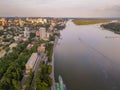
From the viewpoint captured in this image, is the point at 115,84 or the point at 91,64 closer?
the point at 115,84

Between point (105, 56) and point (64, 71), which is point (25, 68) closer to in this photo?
point (64, 71)

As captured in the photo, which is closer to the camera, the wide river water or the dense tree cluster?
the dense tree cluster

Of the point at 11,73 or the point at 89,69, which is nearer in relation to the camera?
the point at 11,73

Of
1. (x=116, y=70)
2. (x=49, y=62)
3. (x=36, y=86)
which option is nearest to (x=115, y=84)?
(x=116, y=70)

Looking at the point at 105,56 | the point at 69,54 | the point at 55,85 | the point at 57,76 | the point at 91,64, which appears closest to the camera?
the point at 55,85

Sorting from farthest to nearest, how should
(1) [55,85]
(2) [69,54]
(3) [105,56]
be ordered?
(2) [69,54], (3) [105,56], (1) [55,85]

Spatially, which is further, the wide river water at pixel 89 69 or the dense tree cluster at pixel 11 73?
the wide river water at pixel 89 69

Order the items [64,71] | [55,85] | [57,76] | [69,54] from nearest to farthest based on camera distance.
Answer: [55,85] < [57,76] < [64,71] < [69,54]

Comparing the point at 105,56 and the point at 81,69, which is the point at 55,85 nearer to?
the point at 81,69

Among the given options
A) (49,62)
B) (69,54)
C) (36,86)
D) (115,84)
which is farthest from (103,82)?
(69,54)
